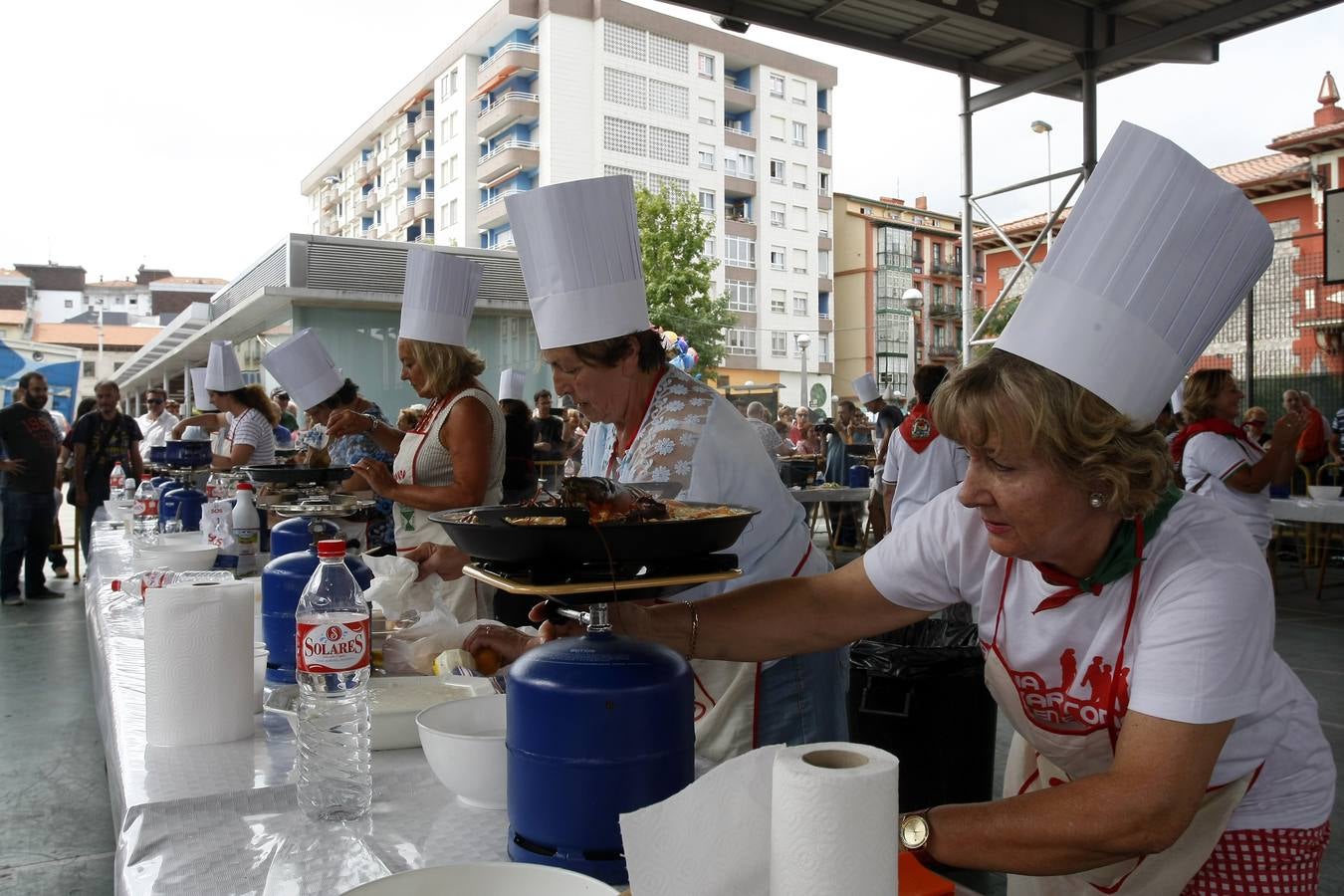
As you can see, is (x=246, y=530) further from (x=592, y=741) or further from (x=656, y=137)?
(x=656, y=137)

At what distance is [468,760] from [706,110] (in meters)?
41.6

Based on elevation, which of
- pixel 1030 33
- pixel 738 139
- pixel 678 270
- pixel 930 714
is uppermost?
pixel 738 139

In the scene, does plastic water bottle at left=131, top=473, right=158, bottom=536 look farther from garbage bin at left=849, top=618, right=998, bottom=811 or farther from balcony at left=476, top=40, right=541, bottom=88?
balcony at left=476, top=40, right=541, bottom=88

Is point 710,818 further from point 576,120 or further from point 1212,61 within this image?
point 576,120

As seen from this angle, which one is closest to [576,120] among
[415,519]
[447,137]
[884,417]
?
[447,137]

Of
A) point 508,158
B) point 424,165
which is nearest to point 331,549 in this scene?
point 508,158

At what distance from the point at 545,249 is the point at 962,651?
78.1 inches

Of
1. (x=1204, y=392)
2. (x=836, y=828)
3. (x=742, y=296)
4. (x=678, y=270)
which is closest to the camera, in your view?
(x=836, y=828)

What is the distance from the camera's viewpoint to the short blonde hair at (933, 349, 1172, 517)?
3.83 ft

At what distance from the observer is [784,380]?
4325 cm

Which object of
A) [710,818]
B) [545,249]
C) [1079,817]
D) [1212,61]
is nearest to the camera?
[710,818]

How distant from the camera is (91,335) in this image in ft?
203

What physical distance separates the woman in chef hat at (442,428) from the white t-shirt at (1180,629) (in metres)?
1.71

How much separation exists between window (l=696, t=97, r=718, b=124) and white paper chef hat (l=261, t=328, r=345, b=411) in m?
37.8
